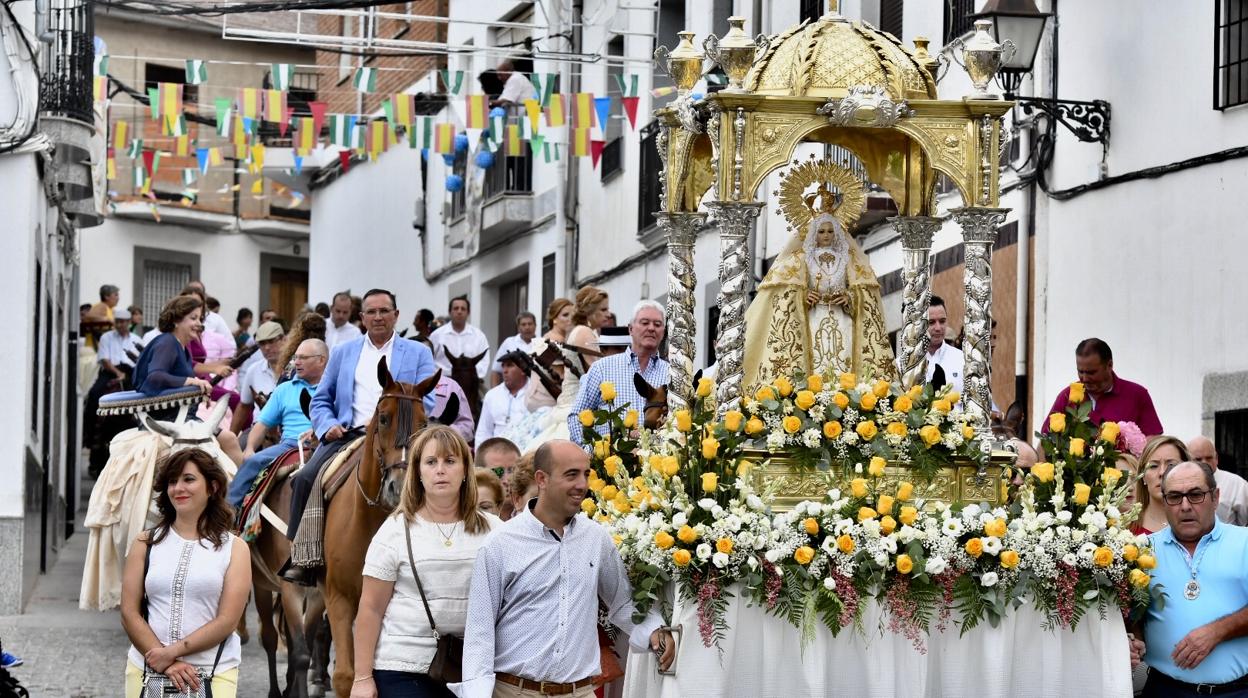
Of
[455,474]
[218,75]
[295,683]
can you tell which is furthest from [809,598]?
[218,75]

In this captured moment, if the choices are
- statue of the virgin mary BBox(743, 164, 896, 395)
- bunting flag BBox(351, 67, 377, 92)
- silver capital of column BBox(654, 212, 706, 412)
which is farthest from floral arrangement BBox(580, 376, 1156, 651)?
bunting flag BBox(351, 67, 377, 92)

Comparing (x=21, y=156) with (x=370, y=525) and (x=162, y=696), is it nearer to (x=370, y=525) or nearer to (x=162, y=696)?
(x=370, y=525)

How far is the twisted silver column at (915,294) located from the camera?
1130 centimetres

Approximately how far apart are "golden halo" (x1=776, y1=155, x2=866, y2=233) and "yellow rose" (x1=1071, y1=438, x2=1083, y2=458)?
216cm

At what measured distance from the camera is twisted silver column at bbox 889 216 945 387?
37.1ft

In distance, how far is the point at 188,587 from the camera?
9.05 meters

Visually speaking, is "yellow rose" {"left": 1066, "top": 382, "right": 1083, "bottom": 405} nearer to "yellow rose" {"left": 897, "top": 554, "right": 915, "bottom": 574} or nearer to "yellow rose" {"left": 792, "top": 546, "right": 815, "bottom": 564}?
"yellow rose" {"left": 897, "top": 554, "right": 915, "bottom": 574}

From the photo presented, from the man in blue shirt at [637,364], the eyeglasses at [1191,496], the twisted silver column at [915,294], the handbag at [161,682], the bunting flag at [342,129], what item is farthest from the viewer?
the bunting flag at [342,129]

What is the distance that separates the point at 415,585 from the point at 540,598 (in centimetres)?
48

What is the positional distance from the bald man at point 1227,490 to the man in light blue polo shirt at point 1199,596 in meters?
1.74

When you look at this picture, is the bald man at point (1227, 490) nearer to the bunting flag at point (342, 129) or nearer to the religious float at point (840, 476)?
the religious float at point (840, 476)

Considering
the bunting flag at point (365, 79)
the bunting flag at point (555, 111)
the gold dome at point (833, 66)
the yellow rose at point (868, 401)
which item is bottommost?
the yellow rose at point (868, 401)

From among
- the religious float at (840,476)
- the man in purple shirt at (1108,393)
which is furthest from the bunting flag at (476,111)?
the religious float at (840,476)

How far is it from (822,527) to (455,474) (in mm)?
1656
